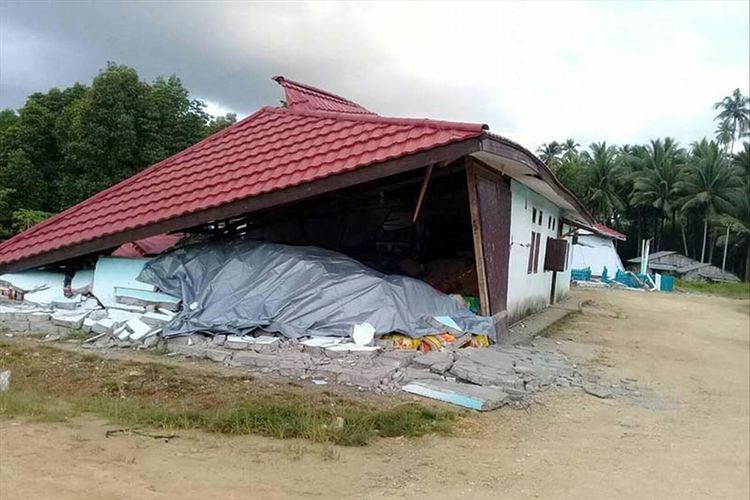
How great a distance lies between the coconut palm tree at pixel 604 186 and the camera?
4706 centimetres

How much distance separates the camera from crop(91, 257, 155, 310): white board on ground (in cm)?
845

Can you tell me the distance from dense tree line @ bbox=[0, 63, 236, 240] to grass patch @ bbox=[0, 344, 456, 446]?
656 inches

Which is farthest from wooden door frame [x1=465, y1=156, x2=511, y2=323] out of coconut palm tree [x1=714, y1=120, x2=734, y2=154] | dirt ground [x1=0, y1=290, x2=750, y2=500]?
coconut palm tree [x1=714, y1=120, x2=734, y2=154]

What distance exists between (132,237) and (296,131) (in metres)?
2.71

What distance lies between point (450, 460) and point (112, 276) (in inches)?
242

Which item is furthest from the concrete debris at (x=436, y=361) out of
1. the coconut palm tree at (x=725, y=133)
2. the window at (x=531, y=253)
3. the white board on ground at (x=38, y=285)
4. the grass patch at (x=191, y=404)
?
the coconut palm tree at (x=725, y=133)

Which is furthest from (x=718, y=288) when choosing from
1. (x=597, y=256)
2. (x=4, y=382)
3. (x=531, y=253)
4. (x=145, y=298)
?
(x=4, y=382)

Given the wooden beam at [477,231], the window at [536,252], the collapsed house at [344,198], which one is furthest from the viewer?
the window at [536,252]

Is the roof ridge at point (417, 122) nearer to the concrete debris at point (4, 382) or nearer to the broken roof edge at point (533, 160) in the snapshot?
the broken roof edge at point (533, 160)

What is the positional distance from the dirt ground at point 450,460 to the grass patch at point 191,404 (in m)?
0.19

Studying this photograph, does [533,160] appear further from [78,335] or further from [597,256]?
[597,256]

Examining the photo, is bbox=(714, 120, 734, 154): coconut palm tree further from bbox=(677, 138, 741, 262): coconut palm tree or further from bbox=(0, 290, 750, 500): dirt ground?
bbox=(0, 290, 750, 500): dirt ground

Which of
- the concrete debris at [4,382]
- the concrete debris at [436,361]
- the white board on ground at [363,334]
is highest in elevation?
the white board on ground at [363,334]

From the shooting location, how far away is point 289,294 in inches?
304
